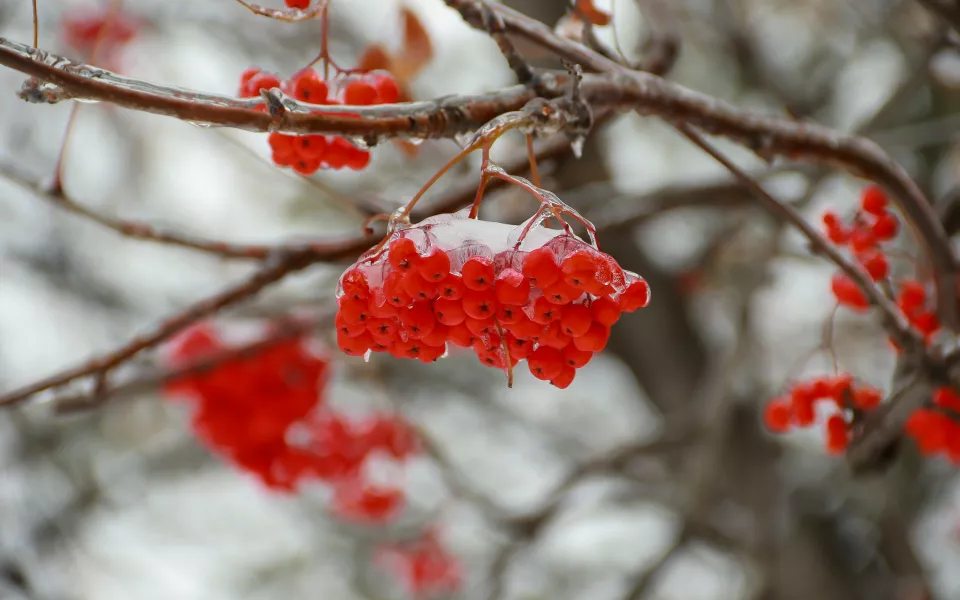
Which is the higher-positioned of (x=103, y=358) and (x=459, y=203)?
(x=459, y=203)

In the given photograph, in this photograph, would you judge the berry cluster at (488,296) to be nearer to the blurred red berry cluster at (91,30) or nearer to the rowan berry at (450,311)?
the rowan berry at (450,311)

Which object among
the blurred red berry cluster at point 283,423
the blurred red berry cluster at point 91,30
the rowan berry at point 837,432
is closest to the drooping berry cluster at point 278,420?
the blurred red berry cluster at point 283,423

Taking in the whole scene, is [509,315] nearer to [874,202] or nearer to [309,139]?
[309,139]

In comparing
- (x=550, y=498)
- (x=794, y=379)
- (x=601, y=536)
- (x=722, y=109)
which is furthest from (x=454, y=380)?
(x=722, y=109)

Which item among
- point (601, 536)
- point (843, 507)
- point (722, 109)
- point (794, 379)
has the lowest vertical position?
point (601, 536)

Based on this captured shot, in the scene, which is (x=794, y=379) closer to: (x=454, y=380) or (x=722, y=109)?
(x=722, y=109)

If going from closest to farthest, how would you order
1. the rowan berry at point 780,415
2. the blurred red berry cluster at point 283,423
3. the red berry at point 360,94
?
the red berry at point 360,94, the rowan berry at point 780,415, the blurred red berry cluster at point 283,423

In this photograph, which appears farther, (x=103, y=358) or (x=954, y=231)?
(x=954, y=231)
